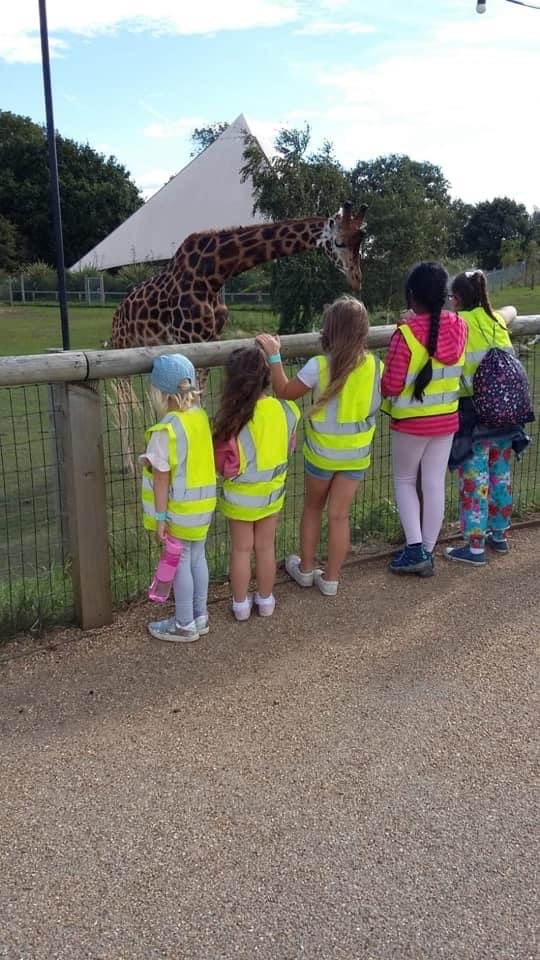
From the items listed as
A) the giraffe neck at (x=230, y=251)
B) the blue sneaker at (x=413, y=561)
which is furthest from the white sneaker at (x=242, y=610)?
the giraffe neck at (x=230, y=251)

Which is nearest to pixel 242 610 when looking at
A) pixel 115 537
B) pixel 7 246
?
pixel 115 537

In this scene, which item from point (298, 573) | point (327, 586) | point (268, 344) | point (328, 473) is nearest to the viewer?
point (268, 344)

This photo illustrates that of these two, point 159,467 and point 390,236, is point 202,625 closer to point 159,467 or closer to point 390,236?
point 159,467

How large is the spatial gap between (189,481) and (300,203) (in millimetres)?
21552

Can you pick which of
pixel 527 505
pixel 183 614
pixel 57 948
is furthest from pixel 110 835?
pixel 527 505

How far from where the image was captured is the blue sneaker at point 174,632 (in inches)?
145

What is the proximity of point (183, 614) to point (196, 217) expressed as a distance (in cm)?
4836

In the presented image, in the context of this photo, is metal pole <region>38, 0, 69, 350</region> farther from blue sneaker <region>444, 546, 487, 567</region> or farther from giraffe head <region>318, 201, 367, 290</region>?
blue sneaker <region>444, 546, 487, 567</region>

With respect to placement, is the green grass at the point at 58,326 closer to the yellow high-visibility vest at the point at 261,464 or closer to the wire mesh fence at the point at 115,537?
the wire mesh fence at the point at 115,537

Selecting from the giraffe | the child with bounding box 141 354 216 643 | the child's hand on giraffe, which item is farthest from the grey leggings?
the giraffe

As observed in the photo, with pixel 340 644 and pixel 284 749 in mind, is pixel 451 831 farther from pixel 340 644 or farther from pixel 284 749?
pixel 340 644

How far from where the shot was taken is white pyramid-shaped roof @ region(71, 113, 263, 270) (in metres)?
46.4

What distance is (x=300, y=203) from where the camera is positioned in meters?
23.6

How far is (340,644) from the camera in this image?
3711mm
